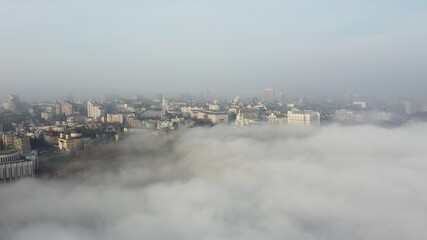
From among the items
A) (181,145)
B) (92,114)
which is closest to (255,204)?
(181,145)

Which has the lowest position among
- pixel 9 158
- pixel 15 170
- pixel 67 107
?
pixel 15 170

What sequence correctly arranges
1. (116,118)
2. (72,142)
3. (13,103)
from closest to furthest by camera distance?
(72,142)
(116,118)
(13,103)

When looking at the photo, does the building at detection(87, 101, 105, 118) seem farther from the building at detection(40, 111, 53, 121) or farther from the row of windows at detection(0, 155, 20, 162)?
the row of windows at detection(0, 155, 20, 162)

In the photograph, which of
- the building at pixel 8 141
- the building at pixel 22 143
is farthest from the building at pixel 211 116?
the building at pixel 8 141

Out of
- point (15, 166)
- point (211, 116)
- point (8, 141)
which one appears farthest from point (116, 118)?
point (15, 166)

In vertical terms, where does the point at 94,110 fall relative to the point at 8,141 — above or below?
above

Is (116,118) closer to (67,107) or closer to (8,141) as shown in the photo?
(67,107)

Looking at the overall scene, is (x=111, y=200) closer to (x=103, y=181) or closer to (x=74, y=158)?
(x=103, y=181)
